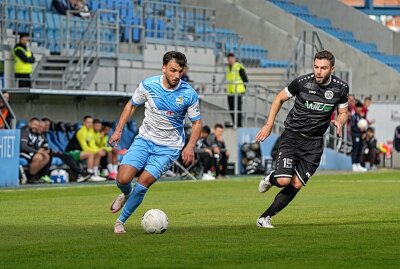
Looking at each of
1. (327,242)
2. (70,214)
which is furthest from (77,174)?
(327,242)

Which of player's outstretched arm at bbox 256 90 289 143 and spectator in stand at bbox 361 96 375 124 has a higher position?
player's outstretched arm at bbox 256 90 289 143

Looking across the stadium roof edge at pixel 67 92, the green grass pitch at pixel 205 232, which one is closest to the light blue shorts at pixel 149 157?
the green grass pitch at pixel 205 232

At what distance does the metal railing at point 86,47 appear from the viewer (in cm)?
3125

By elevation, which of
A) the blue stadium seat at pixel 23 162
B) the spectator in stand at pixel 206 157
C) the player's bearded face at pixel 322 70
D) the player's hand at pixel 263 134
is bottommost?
the spectator in stand at pixel 206 157

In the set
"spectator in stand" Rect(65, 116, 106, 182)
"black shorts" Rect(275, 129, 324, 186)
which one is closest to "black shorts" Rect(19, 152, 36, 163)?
"spectator in stand" Rect(65, 116, 106, 182)

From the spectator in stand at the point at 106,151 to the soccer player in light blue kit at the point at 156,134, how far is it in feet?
47.1

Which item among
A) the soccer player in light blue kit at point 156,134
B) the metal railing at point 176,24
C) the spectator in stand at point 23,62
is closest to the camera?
the soccer player in light blue kit at point 156,134

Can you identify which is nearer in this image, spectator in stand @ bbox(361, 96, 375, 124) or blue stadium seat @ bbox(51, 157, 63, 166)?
blue stadium seat @ bbox(51, 157, 63, 166)

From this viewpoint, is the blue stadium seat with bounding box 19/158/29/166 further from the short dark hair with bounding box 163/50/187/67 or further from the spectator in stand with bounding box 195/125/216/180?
the short dark hair with bounding box 163/50/187/67

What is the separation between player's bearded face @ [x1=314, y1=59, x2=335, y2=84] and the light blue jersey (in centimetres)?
149

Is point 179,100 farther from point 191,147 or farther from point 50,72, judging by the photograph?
point 50,72

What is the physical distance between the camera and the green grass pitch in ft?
33.6

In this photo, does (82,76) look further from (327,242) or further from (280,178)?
(327,242)

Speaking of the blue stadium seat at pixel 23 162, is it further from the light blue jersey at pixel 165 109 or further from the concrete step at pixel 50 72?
the light blue jersey at pixel 165 109
